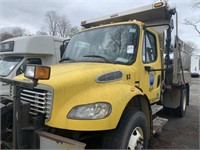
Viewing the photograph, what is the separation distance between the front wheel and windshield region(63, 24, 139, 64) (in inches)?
40.2

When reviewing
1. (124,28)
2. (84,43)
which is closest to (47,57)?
(84,43)

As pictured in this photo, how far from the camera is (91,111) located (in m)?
2.80

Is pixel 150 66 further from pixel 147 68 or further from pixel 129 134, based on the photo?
pixel 129 134

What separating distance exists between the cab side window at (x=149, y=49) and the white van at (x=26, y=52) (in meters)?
4.30

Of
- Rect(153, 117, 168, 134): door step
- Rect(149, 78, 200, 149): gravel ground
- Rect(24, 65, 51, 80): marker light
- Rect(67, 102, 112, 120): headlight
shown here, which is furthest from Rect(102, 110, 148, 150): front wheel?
Rect(149, 78, 200, 149): gravel ground

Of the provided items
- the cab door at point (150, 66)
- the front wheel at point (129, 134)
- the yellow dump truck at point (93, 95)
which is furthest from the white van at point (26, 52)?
the front wheel at point (129, 134)

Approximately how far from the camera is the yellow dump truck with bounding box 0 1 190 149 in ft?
8.91

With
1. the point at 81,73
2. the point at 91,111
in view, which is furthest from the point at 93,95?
the point at 81,73

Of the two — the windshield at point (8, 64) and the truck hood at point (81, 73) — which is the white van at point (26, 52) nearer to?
the windshield at point (8, 64)

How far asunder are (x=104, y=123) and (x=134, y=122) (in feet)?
2.32

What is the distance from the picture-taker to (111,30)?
14.6 ft

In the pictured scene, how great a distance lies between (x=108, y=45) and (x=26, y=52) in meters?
4.45

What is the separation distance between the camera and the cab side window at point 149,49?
4.41 meters

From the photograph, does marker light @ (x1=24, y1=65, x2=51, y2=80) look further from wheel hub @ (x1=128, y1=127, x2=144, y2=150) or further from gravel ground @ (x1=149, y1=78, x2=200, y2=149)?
gravel ground @ (x1=149, y1=78, x2=200, y2=149)
